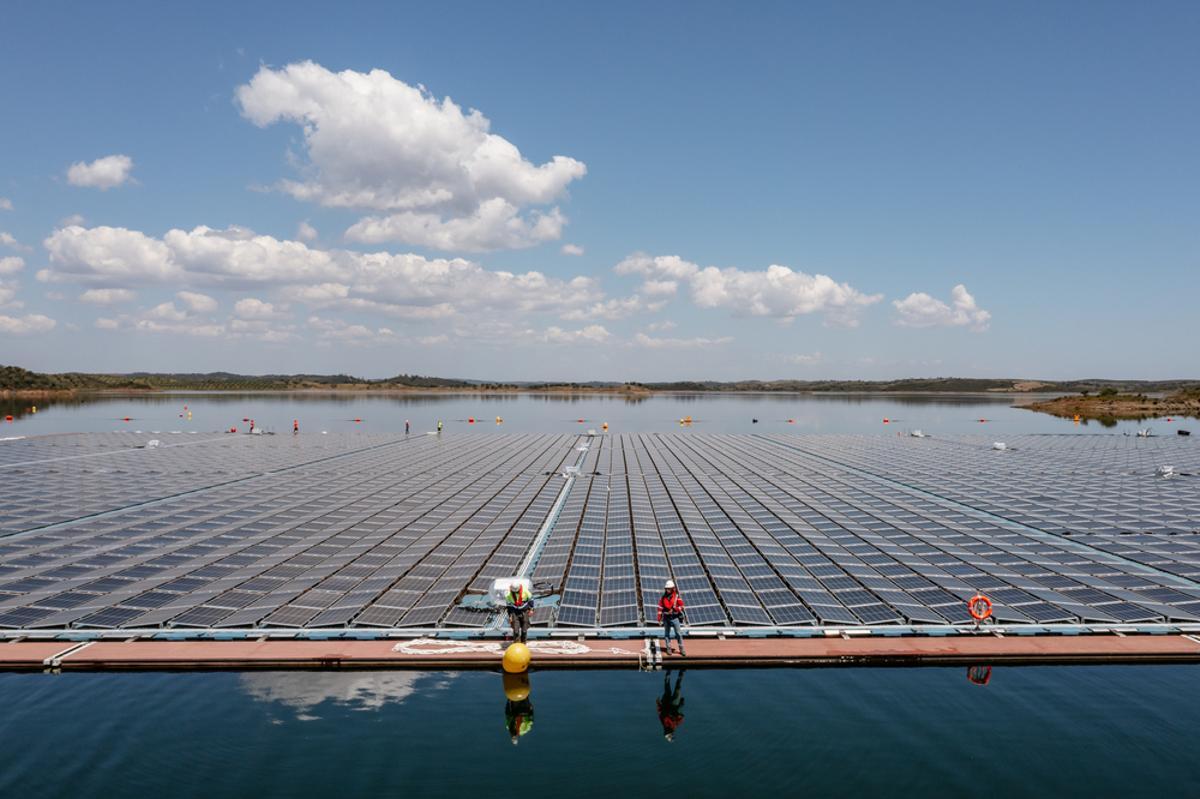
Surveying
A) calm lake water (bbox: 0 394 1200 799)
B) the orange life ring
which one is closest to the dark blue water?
calm lake water (bbox: 0 394 1200 799)

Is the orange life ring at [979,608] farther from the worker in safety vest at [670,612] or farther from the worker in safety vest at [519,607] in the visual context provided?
the worker in safety vest at [519,607]

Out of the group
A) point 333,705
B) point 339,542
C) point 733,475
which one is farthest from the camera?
point 733,475

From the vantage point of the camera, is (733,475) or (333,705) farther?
(733,475)

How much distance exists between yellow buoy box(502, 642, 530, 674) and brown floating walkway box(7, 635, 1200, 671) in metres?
0.77

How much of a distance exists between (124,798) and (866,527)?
119 ft

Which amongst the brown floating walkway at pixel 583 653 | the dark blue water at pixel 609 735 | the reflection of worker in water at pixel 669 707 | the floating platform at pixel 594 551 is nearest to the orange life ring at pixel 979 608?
the floating platform at pixel 594 551

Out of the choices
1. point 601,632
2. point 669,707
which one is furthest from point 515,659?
point 669,707

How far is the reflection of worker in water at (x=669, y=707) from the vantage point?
16.9 m

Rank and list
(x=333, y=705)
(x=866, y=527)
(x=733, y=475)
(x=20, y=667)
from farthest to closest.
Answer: (x=733, y=475) < (x=866, y=527) < (x=20, y=667) < (x=333, y=705)

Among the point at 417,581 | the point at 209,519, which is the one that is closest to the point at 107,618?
the point at 417,581

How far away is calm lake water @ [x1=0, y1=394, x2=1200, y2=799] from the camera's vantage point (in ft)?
48.0

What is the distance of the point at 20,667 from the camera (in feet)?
63.9

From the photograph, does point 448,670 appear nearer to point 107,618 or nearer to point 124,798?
point 124,798

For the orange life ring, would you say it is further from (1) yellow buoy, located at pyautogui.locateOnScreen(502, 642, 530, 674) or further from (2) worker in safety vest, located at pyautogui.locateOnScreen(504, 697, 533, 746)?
(2) worker in safety vest, located at pyautogui.locateOnScreen(504, 697, 533, 746)
